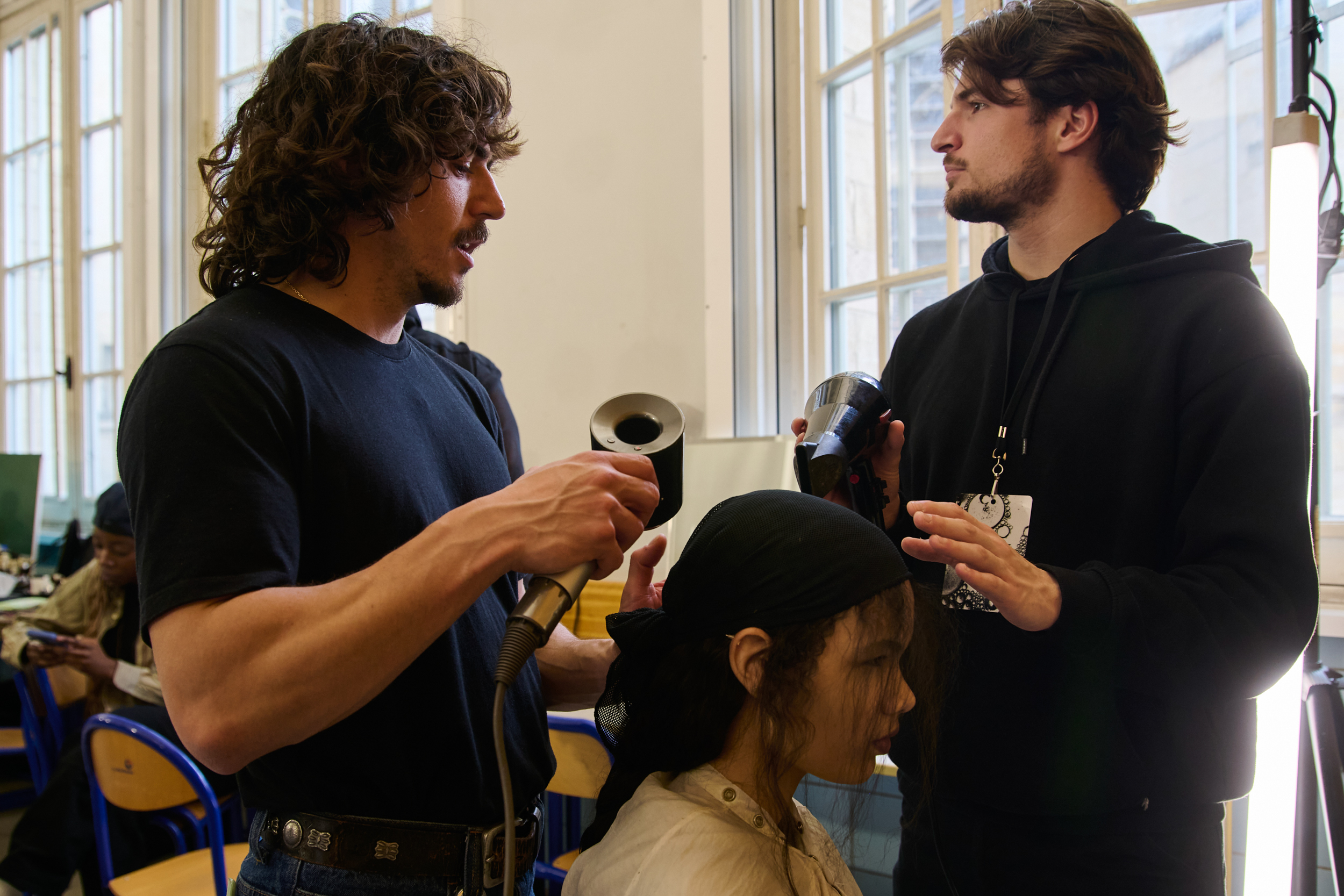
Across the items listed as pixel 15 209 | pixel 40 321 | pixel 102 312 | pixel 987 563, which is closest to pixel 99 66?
pixel 15 209

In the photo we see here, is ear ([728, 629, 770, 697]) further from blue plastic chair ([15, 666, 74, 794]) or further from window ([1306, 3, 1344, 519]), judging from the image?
blue plastic chair ([15, 666, 74, 794])

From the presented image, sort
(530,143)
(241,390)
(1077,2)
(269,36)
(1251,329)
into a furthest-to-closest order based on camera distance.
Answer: (269,36) < (530,143) < (1077,2) < (1251,329) < (241,390)

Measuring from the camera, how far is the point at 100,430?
18.1 feet

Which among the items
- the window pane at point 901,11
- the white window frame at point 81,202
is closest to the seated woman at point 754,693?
the window pane at point 901,11

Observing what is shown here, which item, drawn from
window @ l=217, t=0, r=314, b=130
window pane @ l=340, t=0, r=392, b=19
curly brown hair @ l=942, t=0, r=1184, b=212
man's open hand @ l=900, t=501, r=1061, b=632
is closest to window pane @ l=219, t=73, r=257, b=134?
window @ l=217, t=0, r=314, b=130

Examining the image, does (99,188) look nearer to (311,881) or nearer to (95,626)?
(95,626)

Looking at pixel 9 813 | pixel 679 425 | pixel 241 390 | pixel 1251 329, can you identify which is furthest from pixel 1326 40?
pixel 9 813

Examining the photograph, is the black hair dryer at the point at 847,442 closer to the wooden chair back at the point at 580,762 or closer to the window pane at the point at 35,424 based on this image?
the wooden chair back at the point at 580,762

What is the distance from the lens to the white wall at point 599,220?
301 centimetres

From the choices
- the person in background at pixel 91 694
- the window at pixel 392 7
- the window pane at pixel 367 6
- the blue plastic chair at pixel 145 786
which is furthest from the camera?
the window pane at pixel 367 6

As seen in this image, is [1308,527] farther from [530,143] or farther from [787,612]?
→ [530,143]

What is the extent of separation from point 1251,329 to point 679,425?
0.75m

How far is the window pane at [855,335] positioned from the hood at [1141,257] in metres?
1.43

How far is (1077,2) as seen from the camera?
1.43 m
